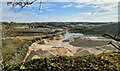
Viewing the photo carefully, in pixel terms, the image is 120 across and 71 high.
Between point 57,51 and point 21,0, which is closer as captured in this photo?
point 21,0

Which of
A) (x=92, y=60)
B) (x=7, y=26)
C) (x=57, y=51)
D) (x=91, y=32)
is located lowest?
(x=91, y=32)

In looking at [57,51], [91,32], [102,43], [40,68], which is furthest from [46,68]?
[91,32]

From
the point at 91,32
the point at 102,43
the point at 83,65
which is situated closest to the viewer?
the point at 83,65

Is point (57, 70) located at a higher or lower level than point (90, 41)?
higher

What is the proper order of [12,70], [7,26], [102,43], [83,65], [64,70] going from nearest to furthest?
[7,26] < [12,70] < [64,70] < [83,65] < [102,43]

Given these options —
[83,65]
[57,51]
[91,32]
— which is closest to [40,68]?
[83,65]

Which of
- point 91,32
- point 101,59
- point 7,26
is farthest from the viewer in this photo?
point 91,32

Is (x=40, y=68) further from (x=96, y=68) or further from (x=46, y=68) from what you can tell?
(x=96, y=68)

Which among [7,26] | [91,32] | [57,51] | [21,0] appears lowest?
[91,32]

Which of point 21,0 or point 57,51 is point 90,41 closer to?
point 57,51
